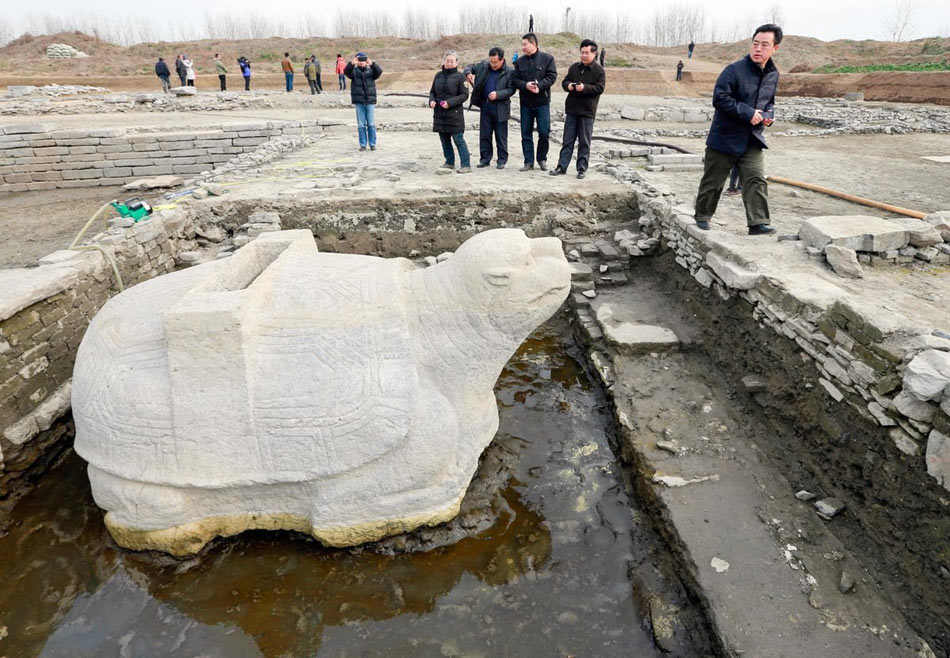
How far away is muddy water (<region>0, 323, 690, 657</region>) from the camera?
8.51 feet

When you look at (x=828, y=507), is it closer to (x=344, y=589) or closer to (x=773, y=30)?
(x=344, y=589)

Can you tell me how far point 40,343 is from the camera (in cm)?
380

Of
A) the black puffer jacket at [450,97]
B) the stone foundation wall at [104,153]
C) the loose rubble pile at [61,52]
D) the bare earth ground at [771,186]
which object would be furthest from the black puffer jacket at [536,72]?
the loose rubble pile at [61,52]

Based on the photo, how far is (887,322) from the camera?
2812mm

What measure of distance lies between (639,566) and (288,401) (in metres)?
2.03

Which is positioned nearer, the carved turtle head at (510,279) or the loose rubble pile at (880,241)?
the carved turtle head at (510,279)

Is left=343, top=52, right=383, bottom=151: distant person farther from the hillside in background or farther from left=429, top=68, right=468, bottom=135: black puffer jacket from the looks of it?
the hillside in background

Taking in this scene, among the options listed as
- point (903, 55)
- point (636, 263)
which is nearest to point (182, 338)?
point (636, 263)

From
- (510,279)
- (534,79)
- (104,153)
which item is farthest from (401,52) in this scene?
(510,279)

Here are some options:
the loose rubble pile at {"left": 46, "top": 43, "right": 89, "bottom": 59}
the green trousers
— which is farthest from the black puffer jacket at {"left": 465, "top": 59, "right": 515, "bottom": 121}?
the loose rubble pile at {"left": 46, "top": 43, "right": 89, "bottom": 59}

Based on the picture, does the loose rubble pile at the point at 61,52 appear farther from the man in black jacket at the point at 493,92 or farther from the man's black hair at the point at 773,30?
the man's black hair at the point at 773,30

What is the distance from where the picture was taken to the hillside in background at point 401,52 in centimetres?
3103

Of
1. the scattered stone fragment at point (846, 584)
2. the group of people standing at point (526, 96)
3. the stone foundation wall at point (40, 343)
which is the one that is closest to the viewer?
the scattered stone fragment at point (846, 584)

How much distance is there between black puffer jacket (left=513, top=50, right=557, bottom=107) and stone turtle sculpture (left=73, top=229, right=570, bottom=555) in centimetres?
481
